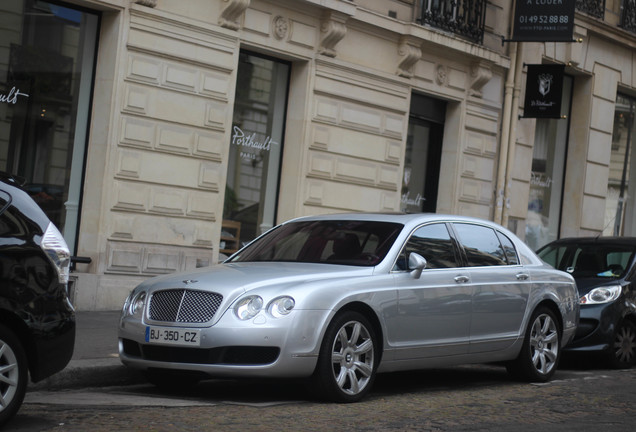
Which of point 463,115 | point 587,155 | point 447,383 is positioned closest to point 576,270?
point 447,383

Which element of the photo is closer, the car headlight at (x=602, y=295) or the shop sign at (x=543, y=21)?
the car headlight at (x=602, y=295)

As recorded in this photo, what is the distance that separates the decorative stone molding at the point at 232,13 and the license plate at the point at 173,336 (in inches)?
304

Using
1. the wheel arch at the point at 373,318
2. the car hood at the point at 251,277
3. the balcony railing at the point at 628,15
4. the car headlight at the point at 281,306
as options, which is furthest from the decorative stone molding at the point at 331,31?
the balcony railing at the point at 628,15

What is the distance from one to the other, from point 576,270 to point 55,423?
7.92 meters

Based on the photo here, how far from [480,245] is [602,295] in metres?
2.78

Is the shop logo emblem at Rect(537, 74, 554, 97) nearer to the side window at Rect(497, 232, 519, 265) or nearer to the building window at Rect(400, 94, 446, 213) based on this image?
the building window at Rect(400, 94, 446, 213)

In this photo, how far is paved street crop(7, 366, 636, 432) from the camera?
6.70m

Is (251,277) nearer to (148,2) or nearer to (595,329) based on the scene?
(595,329)

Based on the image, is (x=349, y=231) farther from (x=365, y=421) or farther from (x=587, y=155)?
(x=587, y=155)

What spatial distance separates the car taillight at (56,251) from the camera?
6555 millimetres

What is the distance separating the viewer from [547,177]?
22859 millimetres

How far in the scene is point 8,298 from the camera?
620 centimetres

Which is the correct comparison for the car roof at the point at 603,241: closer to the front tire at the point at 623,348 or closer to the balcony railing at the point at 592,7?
the front tire at the point at 623,348

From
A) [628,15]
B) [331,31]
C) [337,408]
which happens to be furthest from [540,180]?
[337,408]
